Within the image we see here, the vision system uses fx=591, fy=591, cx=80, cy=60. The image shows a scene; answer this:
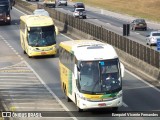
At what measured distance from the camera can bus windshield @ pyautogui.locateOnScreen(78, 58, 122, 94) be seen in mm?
26859

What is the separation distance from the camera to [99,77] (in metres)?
26.9

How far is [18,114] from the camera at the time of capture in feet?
92.8

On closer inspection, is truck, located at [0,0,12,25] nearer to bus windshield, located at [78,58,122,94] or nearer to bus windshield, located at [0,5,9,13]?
bus windshield, located at [0,5,9,13]

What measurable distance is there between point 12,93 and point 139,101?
26.3 feet

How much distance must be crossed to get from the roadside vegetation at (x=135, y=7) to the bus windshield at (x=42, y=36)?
46114 mm

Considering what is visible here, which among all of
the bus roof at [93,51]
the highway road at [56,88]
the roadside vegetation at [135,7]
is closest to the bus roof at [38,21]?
the highway road at [56,88]

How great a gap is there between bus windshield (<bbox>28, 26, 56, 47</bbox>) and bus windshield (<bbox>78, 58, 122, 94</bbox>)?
21700 millimetres

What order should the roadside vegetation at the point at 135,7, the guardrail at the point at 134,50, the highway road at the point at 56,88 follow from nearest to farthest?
the highway road at the point at 56,88 → the guardrail at the point at 134,50 → the roadside vegetation at the point at 135,7

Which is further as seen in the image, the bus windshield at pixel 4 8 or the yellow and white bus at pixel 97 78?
the bus windshield at pixel 4 8

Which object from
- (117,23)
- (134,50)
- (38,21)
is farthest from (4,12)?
(134,50)

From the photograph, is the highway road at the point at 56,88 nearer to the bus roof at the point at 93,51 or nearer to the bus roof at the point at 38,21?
the bus roof at the point at 93,51

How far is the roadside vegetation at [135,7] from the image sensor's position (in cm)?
10281

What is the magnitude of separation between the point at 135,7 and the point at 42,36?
7080 cm

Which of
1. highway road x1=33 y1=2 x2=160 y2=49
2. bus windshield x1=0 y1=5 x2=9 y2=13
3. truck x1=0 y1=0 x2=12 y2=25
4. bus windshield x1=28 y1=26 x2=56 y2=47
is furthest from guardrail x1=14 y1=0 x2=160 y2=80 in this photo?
bus windshield x1=0 y1=5 x2=9 y2=13
